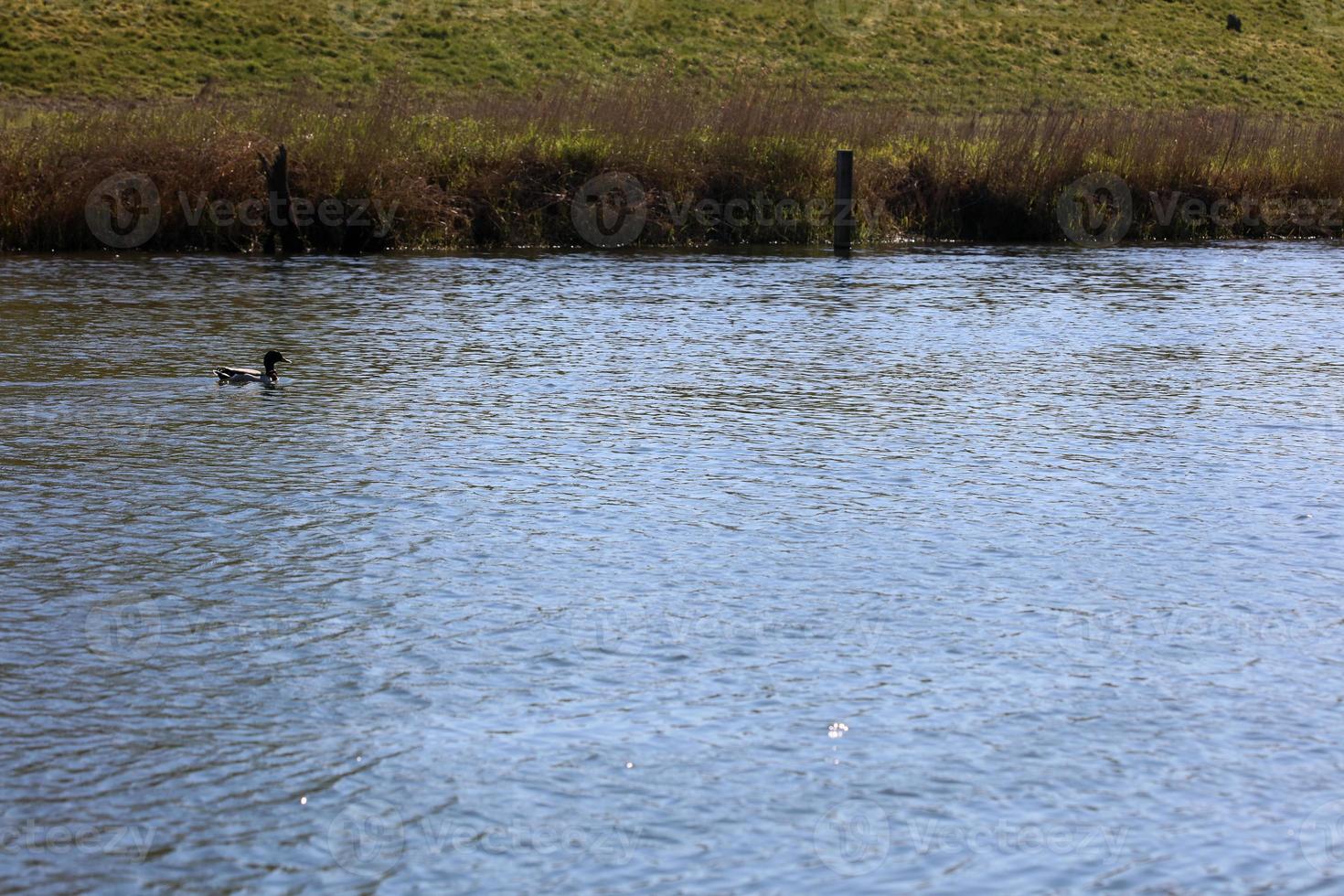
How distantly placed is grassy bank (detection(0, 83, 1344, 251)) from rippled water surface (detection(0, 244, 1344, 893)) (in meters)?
7.08

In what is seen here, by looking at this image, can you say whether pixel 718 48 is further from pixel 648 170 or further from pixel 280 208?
pixel 280 208

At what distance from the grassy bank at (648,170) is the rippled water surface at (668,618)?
708 cm

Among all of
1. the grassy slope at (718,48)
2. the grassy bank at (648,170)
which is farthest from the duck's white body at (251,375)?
the grassy slope at (718,48)

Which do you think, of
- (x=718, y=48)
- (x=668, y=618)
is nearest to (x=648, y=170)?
(x=668, y=618)

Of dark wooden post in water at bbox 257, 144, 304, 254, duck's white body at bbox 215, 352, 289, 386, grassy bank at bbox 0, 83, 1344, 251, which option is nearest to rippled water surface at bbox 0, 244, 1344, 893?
duck's white body at bbox 215, 352, 289, 386

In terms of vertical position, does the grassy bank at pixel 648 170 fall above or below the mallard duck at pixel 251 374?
above

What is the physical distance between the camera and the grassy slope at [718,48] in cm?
4853

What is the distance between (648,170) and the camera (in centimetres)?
2372

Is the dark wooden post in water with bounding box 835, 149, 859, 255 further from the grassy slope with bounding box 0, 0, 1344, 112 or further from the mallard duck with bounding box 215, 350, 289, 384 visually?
the grassy slope with bounding box 0, 0, 1344, 112

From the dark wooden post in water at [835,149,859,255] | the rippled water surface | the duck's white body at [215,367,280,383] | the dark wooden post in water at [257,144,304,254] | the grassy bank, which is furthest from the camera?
the dark wooden post in water at [835,149,859,255]

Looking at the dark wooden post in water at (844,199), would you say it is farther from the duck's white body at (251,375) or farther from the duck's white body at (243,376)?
the duck's white body at (243,376)

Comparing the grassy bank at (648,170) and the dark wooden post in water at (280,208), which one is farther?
the grassy bank at (648,170)

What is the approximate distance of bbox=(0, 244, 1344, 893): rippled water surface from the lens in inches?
212

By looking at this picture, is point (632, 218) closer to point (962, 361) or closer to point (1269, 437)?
point (962, 361)
